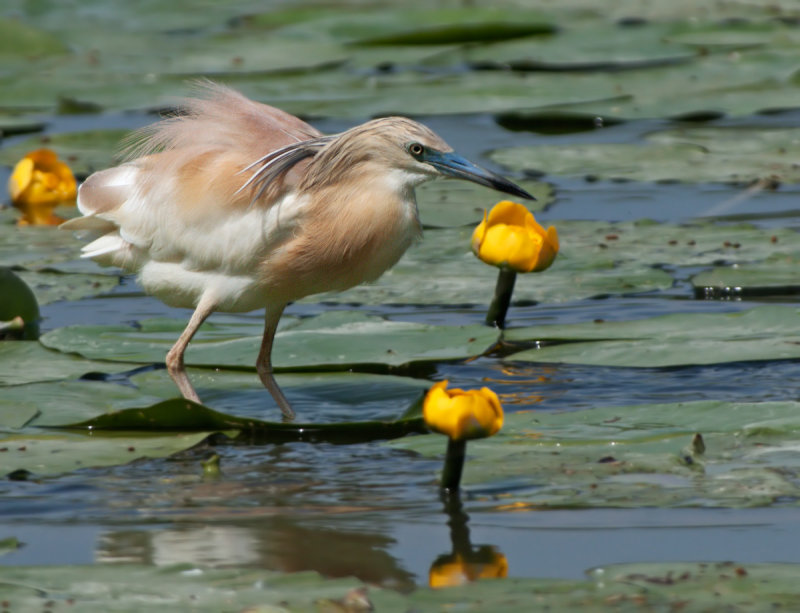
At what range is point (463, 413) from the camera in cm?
333

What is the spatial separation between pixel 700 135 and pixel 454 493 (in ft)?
16.3

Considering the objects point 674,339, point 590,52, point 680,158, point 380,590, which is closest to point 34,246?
point 674,339

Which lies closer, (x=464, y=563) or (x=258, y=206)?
(x=464, y=563)

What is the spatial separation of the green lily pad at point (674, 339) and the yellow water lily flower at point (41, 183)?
307cm

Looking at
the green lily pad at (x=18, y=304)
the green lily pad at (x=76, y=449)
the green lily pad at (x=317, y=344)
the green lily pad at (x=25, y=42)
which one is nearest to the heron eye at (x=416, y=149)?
the green lily pad at (x=317, y=344)

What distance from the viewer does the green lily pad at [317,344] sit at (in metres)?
4.84

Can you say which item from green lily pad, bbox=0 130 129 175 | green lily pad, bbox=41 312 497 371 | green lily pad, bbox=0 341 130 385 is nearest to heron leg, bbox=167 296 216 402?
green lily pad, bbox=41 312 497 371

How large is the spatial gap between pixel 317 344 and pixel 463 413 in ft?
5.79

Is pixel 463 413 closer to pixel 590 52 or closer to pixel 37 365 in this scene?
pixel 37 365

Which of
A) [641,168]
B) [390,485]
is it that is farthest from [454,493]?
[641,168]

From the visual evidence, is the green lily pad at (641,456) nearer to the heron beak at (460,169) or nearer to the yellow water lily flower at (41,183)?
the heron beak at (460,169)

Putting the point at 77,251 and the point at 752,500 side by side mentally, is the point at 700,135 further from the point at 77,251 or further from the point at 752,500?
the point at 752,500

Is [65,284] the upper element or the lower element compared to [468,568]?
upper

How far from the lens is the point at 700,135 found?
818cm
